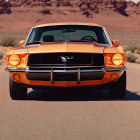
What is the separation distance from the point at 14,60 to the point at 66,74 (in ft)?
3.49

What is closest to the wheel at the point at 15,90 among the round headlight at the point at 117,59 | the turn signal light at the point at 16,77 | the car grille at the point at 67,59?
the turn signal light at the point at 16,77

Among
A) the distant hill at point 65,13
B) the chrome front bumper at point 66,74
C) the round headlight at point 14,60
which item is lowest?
the distant hill at point 65,13

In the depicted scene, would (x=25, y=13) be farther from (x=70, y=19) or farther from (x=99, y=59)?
(x=99, y=59)

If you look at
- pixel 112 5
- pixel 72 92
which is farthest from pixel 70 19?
pixel 72 92

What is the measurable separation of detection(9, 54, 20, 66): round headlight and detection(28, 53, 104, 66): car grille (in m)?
0.26

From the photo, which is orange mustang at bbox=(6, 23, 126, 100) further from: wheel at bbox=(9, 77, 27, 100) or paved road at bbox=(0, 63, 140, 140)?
paved road at bbox=(0, 63, 140, 140)

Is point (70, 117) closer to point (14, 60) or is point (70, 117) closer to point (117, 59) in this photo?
point (117, 59)

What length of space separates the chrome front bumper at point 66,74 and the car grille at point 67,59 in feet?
0.43

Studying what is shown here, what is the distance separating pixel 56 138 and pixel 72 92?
13.8ft

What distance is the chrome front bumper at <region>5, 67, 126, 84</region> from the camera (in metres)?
7.01

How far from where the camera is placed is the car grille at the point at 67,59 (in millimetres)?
7156

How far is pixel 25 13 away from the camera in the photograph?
130m

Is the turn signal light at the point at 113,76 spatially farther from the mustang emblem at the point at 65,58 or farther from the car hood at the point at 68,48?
the mustang emblem at the point at 65,58

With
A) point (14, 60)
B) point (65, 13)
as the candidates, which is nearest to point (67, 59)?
point (14, 60)
